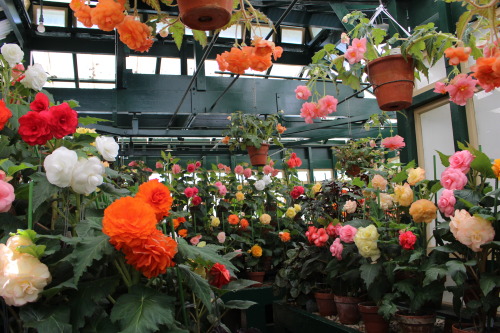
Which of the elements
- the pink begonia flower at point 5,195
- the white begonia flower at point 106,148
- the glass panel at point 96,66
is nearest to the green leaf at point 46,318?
the pink begonia flower at point 5,195

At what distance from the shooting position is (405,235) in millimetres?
1798

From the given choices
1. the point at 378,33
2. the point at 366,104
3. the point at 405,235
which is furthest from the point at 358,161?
the point at 366,104

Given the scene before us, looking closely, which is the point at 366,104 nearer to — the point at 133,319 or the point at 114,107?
the point at 114,107

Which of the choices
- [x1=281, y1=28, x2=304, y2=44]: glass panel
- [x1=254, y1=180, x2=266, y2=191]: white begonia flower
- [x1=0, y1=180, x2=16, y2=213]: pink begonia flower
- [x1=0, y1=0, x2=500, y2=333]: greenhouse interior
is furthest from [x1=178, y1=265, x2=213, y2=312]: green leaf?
[x1=281, y1=28, x2=304, y2=44]: glass panel

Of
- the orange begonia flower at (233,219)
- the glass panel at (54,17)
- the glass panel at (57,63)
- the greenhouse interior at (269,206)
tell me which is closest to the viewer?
the greenhouse interior at (269,206)

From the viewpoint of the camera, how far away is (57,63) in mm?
6617

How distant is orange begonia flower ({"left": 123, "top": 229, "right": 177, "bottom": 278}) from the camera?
3.25 ft

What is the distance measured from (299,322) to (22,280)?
1930 millimetres

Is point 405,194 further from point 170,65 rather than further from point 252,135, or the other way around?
point 170,65

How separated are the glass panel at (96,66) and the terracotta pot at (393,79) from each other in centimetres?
546

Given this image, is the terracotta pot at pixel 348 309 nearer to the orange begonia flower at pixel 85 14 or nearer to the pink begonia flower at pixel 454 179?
the pink begonia flower at pixel 454 179

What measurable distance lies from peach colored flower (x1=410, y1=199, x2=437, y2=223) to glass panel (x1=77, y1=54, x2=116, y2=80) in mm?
5919

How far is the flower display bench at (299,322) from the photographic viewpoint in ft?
7.16

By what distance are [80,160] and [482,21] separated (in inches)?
58.5
